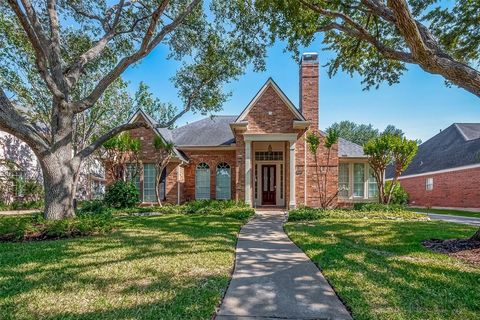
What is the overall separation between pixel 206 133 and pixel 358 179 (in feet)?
33.0

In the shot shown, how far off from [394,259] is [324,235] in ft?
8.13

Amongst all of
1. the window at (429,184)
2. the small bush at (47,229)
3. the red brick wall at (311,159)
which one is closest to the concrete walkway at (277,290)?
the small bush at (47,229)

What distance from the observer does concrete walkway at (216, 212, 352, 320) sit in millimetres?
3048

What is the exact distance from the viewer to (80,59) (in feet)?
31.1

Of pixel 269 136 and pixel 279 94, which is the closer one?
pixel 269 136

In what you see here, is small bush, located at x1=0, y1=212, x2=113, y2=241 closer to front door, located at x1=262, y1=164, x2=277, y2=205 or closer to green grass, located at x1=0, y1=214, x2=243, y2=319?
green grass, located at x1=0, y1=214, x2=243, y2=319

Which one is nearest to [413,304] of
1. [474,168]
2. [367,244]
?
[367,244]

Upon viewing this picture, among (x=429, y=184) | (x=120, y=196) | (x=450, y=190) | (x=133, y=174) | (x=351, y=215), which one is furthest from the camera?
(x=429, y=184)

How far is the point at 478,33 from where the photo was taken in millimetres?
9680

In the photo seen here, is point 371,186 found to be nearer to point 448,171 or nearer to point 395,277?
point 448,171

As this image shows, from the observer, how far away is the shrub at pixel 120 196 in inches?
571

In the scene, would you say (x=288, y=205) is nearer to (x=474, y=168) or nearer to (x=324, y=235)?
(x=324, y=235)

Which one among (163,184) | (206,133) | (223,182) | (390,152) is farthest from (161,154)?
(390,152)

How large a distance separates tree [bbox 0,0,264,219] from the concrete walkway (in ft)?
22.7
